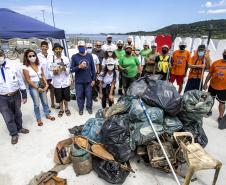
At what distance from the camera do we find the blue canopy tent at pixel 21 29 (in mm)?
5248

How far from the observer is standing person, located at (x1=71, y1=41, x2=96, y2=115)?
407cm

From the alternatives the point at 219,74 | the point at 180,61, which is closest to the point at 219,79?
the point at 219,74

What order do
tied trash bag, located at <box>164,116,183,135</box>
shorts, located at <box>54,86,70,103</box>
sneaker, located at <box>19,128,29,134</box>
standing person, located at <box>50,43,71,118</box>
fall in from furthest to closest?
shorts, located at <box>54,86,70,103</box>, standing person, located at <box>50,43,71,118</box>, sneaker, located at <box>19,128,29,134</box>, tied trash bag, located at <box>164,116,183,135</box>

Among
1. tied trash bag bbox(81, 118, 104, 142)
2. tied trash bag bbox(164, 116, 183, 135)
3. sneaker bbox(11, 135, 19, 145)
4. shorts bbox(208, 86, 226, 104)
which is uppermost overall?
shorts bbox(208, 86, 226, 104)

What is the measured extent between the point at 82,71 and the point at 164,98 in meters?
1.95

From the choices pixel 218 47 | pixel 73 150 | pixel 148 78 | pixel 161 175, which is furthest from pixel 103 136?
pixel 218 47

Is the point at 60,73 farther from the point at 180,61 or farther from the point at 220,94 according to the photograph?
the point at 220,94

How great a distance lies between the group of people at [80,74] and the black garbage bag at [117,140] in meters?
1.57

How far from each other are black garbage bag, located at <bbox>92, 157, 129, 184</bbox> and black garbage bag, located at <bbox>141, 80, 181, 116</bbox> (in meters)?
1.07

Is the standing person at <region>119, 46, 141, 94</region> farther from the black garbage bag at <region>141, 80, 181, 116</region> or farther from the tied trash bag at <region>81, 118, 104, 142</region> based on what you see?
the tied trash bag at <region>81, 118, 104, 142</region>

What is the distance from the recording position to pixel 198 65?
4402mm

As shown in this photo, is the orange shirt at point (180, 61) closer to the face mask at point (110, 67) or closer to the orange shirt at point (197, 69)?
the orange shirt at point (197, 69)

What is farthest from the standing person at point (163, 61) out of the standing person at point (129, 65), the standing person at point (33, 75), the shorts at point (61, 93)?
the standing person at point (33, 75)

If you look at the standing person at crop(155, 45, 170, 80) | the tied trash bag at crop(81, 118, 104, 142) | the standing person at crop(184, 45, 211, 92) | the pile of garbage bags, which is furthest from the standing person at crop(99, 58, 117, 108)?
the standing person at crop(184, 45, 211, 92)
